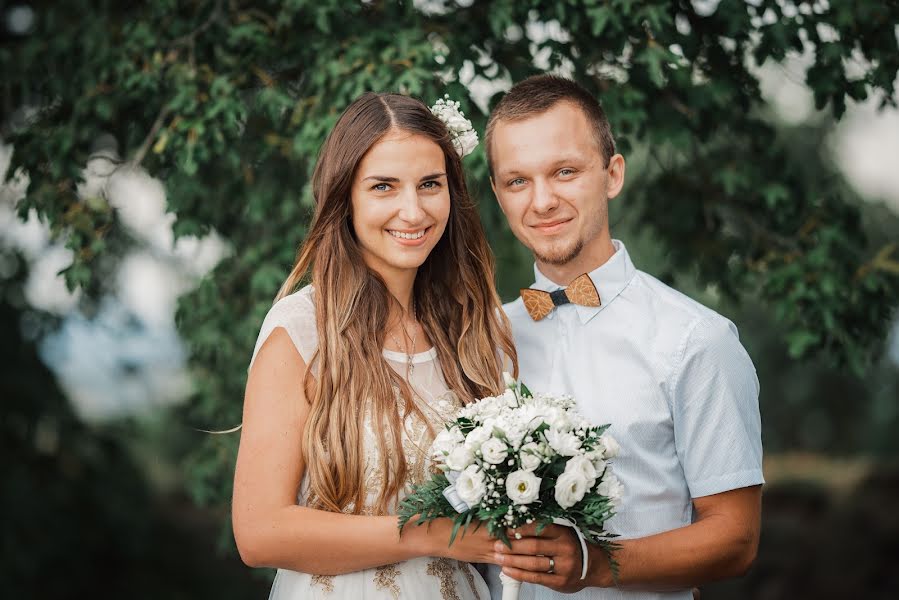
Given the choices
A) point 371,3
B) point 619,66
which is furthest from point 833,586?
point 371,3

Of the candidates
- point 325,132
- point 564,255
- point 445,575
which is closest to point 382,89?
point 325,132

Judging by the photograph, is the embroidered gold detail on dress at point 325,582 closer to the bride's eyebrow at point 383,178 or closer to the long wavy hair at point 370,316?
the long wavy hair at point 370,316

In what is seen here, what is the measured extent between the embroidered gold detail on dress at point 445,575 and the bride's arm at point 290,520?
10.7 inches

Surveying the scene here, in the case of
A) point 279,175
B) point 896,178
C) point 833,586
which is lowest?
point 833,586

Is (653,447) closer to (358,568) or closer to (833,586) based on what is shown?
(358,568)

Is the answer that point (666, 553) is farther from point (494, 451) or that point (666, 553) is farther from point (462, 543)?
point (494, 451)

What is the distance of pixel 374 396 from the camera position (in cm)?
298

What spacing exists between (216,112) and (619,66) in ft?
6.07

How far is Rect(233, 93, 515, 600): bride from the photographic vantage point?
2.78 meters

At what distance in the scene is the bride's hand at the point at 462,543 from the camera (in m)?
2.66

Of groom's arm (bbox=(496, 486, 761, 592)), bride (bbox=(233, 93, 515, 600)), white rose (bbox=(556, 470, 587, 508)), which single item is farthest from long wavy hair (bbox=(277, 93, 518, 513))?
white rose (bbox=(556, 470, 587, 508))

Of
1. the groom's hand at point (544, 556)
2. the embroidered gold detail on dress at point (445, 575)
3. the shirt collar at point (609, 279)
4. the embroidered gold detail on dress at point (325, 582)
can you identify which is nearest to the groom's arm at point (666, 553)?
the groom's hand at point (544, 556)

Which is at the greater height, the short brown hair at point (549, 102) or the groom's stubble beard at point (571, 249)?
the short brown hair at point (549, 102)

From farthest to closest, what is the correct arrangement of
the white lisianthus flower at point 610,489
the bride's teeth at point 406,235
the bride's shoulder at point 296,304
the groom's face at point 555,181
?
the groom's face at point 555,181 → the bride's teeth at point 406,235 → the bride's shoulder at point 296,304 → the white lisianthus flower at point 610,489
